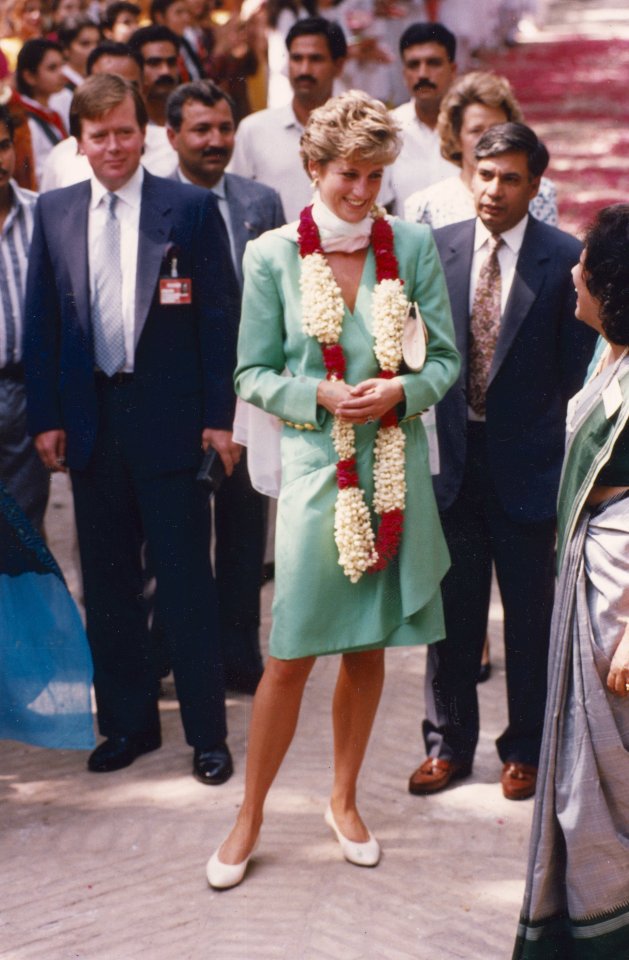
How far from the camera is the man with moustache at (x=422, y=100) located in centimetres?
635

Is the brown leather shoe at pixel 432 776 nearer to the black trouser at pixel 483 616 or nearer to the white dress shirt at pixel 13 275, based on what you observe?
the black trouser at pixel 483 616

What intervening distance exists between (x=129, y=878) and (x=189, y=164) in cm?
270

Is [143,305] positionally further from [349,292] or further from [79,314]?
[349,292]

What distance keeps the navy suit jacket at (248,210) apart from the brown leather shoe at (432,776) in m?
1.90

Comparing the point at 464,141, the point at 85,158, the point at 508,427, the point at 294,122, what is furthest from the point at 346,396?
the point at 294,122

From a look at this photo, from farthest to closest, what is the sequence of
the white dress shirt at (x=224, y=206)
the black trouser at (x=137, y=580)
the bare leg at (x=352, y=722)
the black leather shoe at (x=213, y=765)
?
the white dress shirt at (x=224, y=206) < the black leather shoe at (x=213, y=765) < the black trouser at (x=137, y=580) < the bare leg at (x=352, y=722)

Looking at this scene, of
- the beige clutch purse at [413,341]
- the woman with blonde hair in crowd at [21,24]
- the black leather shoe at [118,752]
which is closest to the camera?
the beige clutch purse at [413,341]

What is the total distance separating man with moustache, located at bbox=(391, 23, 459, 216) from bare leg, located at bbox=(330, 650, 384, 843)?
2777 millimetres

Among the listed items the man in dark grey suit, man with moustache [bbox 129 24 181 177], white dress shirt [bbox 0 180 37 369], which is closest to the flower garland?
white dress shirt [bbox 0 180 37 369]

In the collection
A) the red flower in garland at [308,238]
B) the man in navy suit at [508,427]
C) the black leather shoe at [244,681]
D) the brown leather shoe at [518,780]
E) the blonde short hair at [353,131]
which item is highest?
the blonde short hair at [353,131]

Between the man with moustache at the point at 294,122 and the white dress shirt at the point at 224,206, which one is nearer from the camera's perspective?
the white dress shirt at the point at 224,206

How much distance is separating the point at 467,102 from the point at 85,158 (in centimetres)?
157

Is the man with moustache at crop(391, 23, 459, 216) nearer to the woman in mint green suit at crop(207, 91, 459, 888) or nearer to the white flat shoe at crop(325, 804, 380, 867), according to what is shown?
the woman in mint green suit at crop(207, 91, 459, 888)

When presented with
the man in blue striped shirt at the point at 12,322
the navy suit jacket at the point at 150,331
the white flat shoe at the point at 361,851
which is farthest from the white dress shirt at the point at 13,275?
the white flat shoe at the point at 361,851
